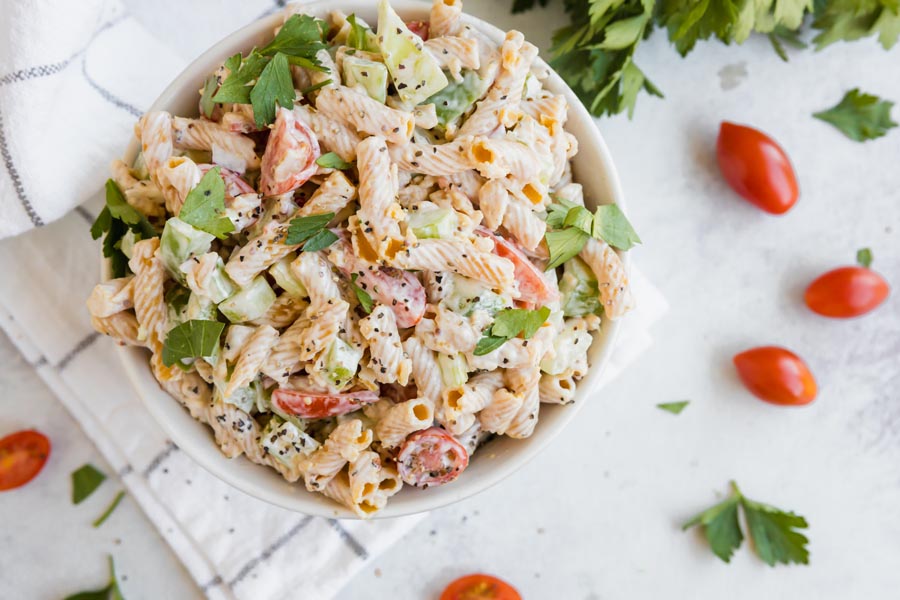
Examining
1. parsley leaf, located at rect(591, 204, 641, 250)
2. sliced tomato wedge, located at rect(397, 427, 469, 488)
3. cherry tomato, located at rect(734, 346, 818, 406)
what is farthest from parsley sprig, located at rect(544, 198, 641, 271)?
cherry tomato, located at rect(734, 346, 818, 406)

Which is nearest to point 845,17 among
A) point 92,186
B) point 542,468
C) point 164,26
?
point 542,468

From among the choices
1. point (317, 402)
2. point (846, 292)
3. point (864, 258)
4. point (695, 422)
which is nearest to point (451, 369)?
point (317, 402)

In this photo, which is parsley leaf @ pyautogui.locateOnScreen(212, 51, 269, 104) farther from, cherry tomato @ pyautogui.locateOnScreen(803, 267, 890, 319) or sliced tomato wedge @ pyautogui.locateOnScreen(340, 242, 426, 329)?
cherry tomato @ pyautogui.locateOnScreen(803, 267, 890, 319)

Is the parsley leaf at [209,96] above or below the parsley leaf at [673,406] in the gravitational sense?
above

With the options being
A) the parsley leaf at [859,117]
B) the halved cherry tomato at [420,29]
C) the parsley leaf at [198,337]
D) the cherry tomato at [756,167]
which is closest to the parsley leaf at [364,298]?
the parsley leaf at [198,337]

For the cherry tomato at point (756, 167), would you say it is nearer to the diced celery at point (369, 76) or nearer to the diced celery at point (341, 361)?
the diced celery at point (369, 76)

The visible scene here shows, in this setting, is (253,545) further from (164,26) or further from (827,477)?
(827,477)
